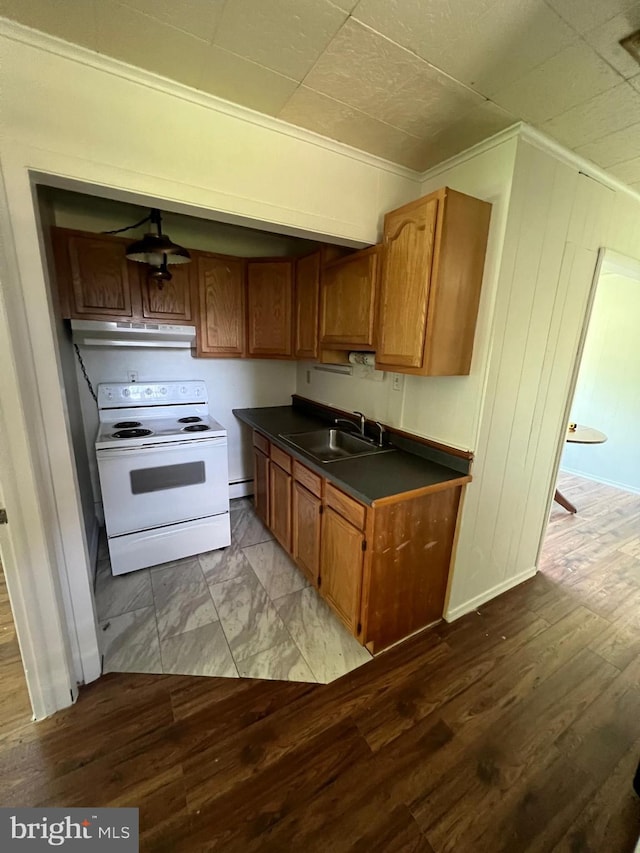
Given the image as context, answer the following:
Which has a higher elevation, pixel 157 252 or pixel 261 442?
pixel 157 252

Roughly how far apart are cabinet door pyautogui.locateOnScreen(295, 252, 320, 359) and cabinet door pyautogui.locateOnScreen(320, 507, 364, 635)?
49.7 inches

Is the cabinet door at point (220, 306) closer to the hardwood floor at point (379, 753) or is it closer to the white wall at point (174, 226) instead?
the white wall at point (174, 226)

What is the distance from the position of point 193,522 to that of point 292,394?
156 cm

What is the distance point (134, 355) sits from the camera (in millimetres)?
2699

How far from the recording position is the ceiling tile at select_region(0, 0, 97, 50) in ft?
3.23

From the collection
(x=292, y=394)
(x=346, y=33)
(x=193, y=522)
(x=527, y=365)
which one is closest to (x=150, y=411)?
(x=193, y=522)

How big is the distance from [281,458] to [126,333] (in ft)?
4.44

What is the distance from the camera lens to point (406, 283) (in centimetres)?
163

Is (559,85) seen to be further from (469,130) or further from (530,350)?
(530,350)

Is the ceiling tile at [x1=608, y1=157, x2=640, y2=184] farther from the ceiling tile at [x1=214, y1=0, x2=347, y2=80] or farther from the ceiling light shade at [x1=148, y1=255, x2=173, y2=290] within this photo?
the ceiling light shade at [x1=148, y1=255, x2=173, y2=290]

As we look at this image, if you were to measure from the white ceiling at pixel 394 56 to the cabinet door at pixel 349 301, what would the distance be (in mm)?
590

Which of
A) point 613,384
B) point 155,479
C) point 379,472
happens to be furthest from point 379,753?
point 613,384

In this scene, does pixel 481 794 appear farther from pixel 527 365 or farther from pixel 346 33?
pixel 346 33

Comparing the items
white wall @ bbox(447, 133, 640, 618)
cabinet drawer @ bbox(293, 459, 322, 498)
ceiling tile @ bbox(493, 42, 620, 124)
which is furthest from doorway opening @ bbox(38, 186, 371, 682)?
ceiling tile @ bbox(493, 42, 620, 124)
